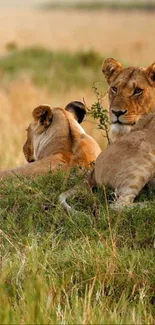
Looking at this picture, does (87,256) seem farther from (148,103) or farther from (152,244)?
(148,103)

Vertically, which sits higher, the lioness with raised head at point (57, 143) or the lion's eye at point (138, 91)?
the lion's eye at point (138, 91)

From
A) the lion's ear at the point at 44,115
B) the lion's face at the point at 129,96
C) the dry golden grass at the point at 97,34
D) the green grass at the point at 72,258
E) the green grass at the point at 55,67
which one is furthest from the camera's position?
the dry golden grass at the point at 97,34

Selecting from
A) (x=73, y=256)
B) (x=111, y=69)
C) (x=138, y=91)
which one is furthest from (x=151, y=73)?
(x=73, y=256)

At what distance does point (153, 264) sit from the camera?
4742 millimetres

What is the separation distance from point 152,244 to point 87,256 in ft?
1.37

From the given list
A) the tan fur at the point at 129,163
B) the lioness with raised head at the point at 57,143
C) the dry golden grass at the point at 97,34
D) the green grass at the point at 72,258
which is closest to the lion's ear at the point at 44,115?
the lioness with raised head at the point at 57,143

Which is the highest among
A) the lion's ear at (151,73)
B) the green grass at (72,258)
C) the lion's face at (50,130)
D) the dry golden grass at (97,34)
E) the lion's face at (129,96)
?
the lion's ear at (151,73)

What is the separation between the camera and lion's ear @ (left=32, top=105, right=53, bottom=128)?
22.6ft

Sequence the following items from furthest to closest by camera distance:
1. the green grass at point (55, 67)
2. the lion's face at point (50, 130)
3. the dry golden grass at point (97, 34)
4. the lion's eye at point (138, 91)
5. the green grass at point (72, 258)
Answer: the dry golden grass at point (97, 34) → the green grass at point (55, 67) → the lion's face at point (50, 130) → the lion's eye at point (138, 91) → the green grass at point (72, 258)

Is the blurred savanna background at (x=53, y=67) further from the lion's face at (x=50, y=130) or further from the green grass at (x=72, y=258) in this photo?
the green grass at (x=72, y=258)

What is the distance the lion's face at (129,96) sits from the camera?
6.18m

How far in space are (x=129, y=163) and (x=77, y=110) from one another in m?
1.60

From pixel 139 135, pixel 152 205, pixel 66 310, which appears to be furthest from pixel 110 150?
pixel 66 310

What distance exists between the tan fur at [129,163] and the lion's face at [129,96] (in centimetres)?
29
